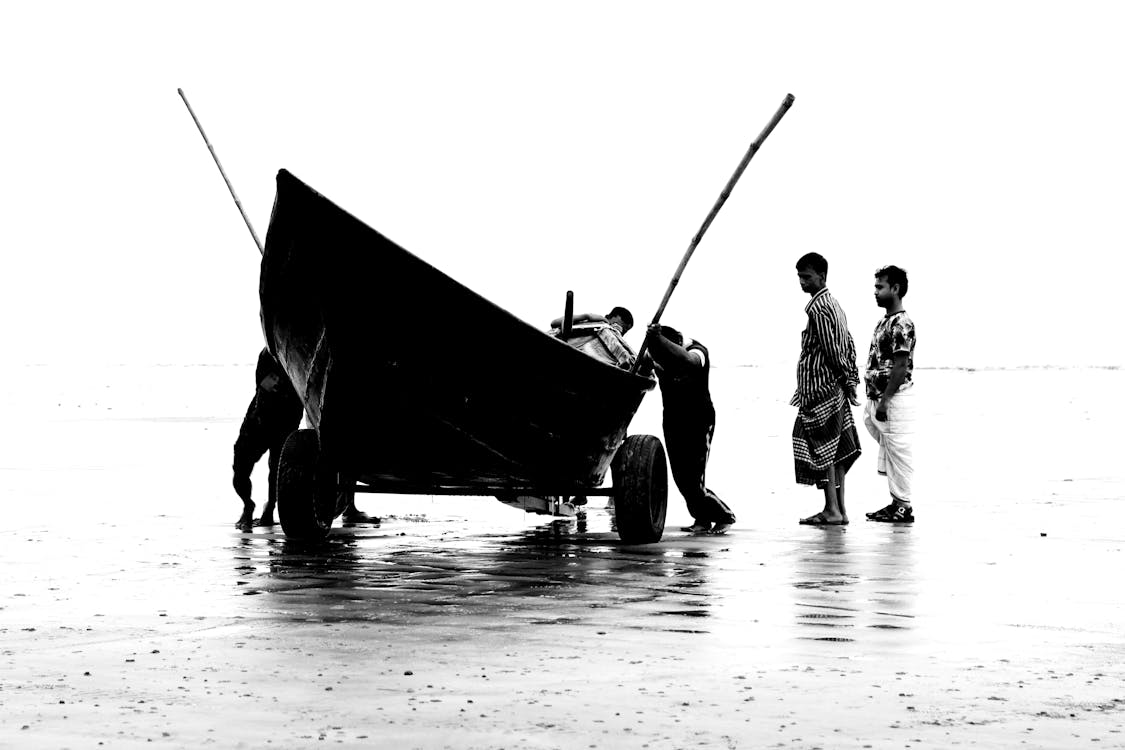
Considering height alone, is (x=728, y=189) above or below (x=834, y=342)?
above

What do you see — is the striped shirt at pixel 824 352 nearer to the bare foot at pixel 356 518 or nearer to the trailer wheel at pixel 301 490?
→ the bare foot at pixel 356 518

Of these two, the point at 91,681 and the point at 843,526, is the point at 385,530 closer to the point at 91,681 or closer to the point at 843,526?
the point at 843,526

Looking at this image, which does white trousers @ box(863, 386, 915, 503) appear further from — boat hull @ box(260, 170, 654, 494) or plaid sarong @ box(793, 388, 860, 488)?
boat hull @ box(260, 170, 654, 494)

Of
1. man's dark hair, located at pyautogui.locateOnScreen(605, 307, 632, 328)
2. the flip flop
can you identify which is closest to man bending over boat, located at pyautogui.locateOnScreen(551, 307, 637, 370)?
man's dark hair, located at pyautogui.locateOnScreen(605, 307, 632, 328)

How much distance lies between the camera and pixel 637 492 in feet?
32.5

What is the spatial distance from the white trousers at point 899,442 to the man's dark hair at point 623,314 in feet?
6.84

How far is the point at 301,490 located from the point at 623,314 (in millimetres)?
3748

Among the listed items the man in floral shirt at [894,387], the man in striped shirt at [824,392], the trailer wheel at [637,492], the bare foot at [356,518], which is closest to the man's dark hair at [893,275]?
the man in floral shirt at [894,387]

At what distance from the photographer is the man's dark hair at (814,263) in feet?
37.2

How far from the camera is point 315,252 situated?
854 centimetres

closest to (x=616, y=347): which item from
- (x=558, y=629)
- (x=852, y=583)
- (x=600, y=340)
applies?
(x=600, y=340)

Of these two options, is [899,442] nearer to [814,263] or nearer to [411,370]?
[814,263]

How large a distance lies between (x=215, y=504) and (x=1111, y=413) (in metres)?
23.8

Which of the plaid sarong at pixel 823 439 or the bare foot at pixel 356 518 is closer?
the plaid sarong at pixel 823 439
